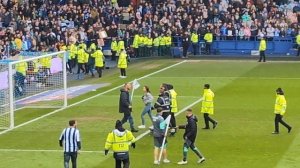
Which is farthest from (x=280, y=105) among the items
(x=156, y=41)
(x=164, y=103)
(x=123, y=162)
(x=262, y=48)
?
(x=156, y=41)

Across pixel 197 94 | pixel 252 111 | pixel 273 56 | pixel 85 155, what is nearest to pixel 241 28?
pixel 273 56

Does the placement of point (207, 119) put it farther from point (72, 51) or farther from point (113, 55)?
point (113, 55)

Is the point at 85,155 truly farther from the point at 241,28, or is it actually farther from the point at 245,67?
the point at 241,28

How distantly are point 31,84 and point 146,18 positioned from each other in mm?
26224

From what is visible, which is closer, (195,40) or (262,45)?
(262,45)

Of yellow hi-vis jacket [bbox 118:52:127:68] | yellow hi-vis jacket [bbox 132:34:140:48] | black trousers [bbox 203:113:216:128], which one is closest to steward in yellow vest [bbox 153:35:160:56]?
yellow hi-vis jacket [bbox 132:34:140:48]

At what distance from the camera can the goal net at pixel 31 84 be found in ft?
107

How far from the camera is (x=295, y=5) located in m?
60.6

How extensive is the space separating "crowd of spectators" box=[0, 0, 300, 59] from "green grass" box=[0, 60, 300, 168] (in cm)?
771

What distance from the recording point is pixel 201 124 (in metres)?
31.8

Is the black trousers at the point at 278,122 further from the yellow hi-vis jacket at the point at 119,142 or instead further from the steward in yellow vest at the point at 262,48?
the steward in yellow vest at the point at 262,48

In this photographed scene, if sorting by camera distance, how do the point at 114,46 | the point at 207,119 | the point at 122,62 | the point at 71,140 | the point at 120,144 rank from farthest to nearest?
the point at 114,46 → the point at 122,62 → the point at 207,119 → the point at 71,140 → the point at 120,144

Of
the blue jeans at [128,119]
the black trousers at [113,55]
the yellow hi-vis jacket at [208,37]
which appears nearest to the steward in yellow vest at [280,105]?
the blue jeans at [128,119]

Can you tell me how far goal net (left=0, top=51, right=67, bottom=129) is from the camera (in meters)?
32.5
